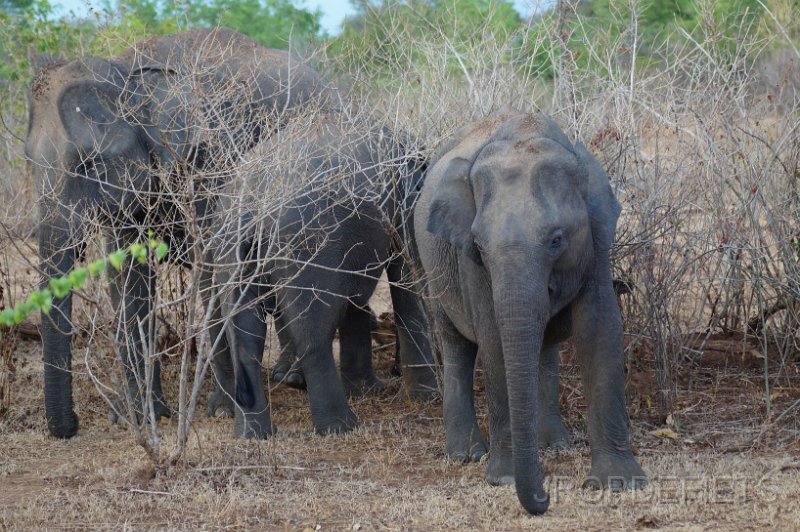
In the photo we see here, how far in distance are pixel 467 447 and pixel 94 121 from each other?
10.9 feet

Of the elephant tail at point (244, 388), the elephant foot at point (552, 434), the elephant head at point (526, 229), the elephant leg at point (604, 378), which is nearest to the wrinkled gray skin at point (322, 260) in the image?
the elephant tail at point (244, 388)

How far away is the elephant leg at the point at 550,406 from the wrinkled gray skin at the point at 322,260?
3.14ft

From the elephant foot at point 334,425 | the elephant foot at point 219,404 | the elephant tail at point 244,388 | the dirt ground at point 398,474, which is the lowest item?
the dirt ground at point 398,474

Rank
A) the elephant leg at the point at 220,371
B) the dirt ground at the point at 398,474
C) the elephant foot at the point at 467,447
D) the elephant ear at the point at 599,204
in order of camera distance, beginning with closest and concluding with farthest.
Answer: the dirt ground at the point at 398,474, the elephant ear at the point at 599,204, the elephant foot at the point at 467,447, the elephant leg at the point at 220,371

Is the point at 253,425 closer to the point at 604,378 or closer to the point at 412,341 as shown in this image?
the point at 412,341

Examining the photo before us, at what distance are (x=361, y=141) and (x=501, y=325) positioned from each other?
2818mm

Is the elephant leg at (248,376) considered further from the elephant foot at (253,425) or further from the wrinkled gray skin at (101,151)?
the wrinkled gray skin at (101,151)

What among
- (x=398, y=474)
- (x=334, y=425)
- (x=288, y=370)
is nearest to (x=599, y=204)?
(x=398, y=474)

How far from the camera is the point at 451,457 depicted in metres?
7.06

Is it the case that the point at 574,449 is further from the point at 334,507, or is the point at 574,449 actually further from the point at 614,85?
the point at 614,85

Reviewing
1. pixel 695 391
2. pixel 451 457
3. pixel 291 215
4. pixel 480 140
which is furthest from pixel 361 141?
pixel 695 391

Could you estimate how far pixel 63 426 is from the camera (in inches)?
314

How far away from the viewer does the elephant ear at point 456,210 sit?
6141mm

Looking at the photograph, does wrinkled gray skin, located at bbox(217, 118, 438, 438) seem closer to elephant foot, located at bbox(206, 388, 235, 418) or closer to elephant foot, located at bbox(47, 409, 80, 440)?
elephant foot, located at bbox(206, 388, 235, 418)
